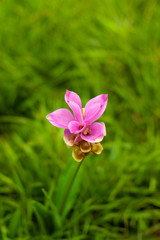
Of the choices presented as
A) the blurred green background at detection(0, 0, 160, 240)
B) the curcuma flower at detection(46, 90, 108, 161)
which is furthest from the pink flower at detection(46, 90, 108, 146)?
the blurred green background at detection(0, 0, 160, 240)

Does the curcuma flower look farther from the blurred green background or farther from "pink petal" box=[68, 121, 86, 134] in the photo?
the blurred green background

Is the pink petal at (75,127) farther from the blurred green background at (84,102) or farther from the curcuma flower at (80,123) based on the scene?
the blurred green background at (84,102)

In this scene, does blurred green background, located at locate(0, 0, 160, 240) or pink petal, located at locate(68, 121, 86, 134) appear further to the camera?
blurred green background, located at locate(0, 0, 160, 240)

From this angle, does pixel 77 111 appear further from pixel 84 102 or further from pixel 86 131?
pixel 84 102

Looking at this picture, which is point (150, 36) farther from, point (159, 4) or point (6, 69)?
point (6, 69)

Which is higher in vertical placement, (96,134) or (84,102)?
(84,102)

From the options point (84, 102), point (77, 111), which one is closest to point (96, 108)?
point (77, 111)
